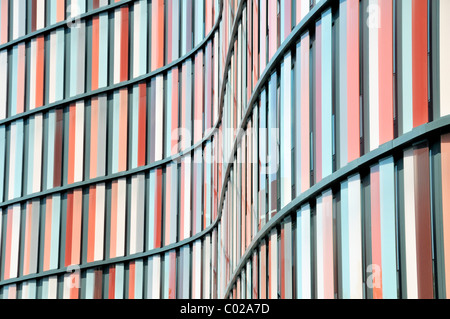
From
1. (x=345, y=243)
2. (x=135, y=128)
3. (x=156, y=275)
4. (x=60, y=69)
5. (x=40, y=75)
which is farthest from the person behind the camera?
(x=40, y=75)

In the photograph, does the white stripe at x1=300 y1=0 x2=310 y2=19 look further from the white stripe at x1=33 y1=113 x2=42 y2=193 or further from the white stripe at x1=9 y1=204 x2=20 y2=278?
the white stripe at x1=9 y1=204 x2=20 y2=278

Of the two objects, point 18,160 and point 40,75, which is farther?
point 18,160

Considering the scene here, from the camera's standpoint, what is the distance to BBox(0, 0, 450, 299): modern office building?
12.0 m

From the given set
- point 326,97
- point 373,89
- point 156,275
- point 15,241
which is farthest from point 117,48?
point 373,89

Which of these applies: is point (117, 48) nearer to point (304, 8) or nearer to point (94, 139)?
point (94, 139)

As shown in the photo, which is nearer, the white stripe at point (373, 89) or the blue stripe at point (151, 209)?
the white stripe at point (373, 89)

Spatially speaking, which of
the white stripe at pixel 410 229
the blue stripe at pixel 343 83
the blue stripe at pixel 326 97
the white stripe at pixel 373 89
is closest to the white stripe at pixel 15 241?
the blue stripe at pixel 326 97

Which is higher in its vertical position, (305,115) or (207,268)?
(305,115)

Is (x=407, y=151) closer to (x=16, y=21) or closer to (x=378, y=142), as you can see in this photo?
(x=378, y=142)

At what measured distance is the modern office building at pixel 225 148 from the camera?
12008 millimetres

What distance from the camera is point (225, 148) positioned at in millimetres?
25250

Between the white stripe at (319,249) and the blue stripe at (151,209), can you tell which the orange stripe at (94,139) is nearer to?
the blue stripe at (151,209)
